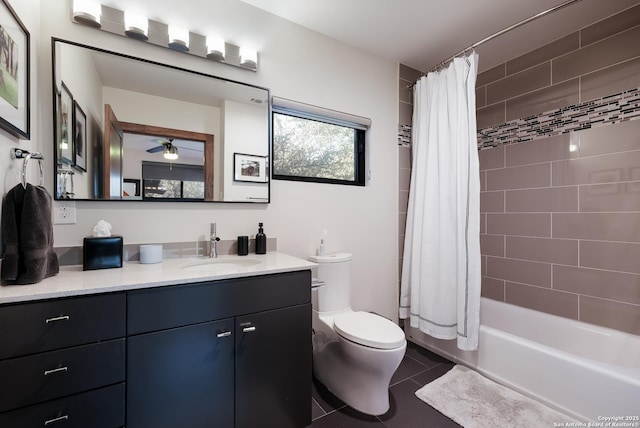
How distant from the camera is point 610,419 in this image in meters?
1.34

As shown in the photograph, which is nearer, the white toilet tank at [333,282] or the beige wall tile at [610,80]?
the beige wall tile at [610,80]

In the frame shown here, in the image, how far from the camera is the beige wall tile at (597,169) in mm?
1750

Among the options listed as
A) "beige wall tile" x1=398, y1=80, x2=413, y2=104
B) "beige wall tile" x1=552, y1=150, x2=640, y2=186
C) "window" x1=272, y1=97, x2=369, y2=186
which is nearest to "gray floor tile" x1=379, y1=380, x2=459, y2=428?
"window" x1=272, y1=97, x2=369, y2=186

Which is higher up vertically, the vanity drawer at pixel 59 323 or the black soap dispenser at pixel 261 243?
the black soap dispenser at pixel 261 243

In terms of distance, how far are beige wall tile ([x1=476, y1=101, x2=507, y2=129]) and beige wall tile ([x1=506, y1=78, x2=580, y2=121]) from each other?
5cm

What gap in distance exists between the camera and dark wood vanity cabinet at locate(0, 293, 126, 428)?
846 mm

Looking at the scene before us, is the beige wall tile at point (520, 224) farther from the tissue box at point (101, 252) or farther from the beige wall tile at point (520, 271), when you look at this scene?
the tissue box at point (101, 252)

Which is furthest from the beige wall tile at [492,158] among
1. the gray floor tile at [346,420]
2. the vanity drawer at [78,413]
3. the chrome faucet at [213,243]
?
the vanity drawer at [78,413]

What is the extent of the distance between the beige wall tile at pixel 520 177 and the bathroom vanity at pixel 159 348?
2.03m

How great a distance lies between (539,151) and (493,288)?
1.23 m

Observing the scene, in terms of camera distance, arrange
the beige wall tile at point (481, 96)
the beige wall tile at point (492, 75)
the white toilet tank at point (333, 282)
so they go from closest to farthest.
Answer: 1. the white toilet tank at point (333, 282)
2. the beige wall tile at point (492, 75)
3. the beige wall tile at point (481, 96)

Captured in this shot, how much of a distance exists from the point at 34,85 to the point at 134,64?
0.44 metres

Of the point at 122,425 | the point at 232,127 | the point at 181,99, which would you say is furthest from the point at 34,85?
the point at 122,425

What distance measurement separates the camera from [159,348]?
1.06 m
